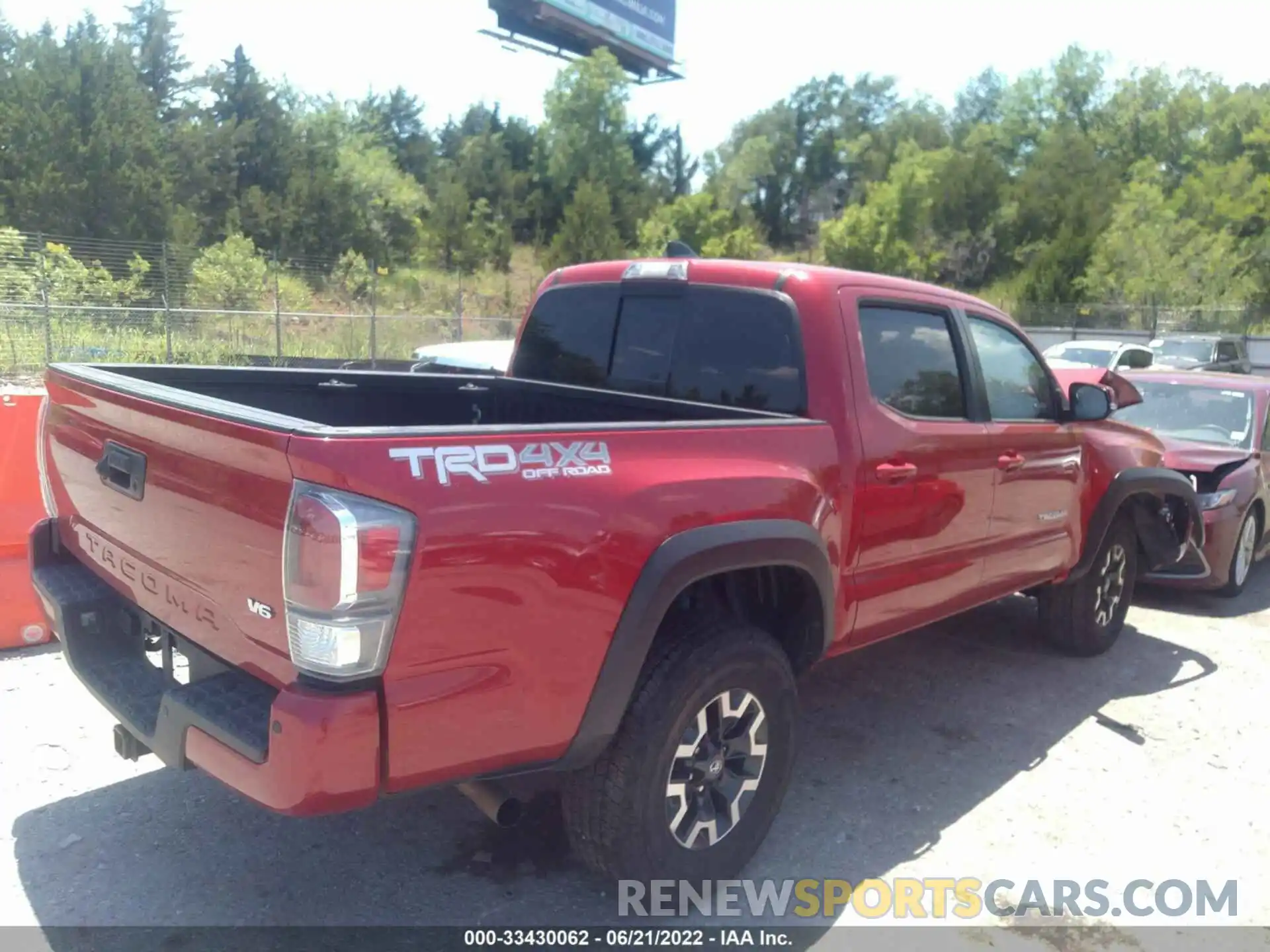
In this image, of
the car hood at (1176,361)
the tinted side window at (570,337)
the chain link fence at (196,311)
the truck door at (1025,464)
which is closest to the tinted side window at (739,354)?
the tinted side window at (570,337)

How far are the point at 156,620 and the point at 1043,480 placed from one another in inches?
151

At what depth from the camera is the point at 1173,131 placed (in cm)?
6075

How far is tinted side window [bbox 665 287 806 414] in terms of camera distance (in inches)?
149

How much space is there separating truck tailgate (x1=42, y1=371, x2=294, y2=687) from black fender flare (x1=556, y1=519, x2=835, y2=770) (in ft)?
2.72

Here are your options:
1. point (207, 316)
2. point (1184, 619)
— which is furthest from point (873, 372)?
point (207, 316)

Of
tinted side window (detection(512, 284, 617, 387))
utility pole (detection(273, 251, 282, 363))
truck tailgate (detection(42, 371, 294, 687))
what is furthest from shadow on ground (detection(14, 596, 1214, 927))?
utility pole (detection(273, 251, 282, 363))

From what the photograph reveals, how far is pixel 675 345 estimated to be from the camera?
13.7ft

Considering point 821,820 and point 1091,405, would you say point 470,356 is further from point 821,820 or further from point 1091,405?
point 821,820

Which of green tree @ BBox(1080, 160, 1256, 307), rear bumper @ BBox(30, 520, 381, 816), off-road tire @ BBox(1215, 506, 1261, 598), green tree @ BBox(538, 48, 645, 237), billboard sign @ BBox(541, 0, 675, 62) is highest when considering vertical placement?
billboard sign @ BBox(541, 0, 675, 62)

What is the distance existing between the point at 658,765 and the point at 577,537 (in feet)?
2.65

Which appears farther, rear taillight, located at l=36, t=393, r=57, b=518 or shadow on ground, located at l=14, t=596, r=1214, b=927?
rear taillight, located at l=36, t=393, r=57, b=518

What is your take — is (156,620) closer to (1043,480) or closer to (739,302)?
(739,302)

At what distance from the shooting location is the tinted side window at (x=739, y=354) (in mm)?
3779

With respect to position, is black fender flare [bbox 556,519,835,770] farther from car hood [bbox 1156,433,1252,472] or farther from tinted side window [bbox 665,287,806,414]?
car hood [bbox 1156,433,1252,472]
